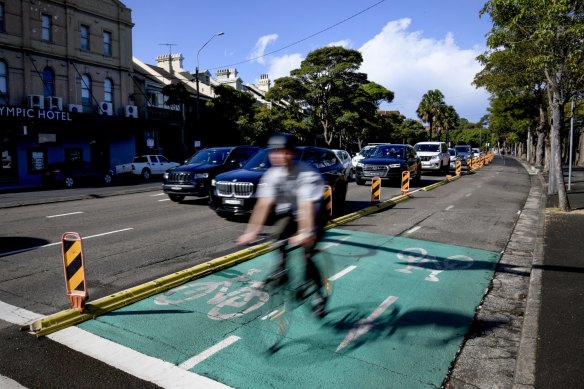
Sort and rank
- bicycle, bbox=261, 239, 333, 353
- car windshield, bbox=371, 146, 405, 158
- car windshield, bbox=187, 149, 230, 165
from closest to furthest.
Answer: bicycle, bbox=261, 239, 333, 353, car windshield, bbox=187, 149, 230, 165, car windshield, bbox=371, 146, 405, 158

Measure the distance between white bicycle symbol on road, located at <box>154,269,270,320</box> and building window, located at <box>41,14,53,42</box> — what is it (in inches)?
1188

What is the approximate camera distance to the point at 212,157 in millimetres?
15586

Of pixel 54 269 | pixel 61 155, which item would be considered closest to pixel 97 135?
pixel 61 155

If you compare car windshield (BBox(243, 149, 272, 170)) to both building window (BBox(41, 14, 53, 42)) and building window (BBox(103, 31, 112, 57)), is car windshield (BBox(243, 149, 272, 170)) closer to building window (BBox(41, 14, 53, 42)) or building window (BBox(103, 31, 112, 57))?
building window (BBox(41, 14, 53, 42))

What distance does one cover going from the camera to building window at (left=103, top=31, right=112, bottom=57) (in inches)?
1340

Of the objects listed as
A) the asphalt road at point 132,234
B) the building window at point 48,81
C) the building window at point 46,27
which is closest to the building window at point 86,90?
the building window at point 48,81

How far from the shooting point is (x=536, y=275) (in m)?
6.69

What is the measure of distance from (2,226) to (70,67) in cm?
2363

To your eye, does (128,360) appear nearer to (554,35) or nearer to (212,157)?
(212,157)

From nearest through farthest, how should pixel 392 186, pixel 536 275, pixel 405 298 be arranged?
pixel 405 298 < pixel 536 275 < pixel 392 186

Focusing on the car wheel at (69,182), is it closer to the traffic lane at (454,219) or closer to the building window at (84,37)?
the building window at (84,37)

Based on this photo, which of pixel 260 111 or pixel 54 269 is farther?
pixel 260 111

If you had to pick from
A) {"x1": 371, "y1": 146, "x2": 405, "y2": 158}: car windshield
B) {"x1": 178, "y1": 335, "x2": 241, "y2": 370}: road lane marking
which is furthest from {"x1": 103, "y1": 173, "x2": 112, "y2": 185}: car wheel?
{"x1": 178, "y1": 335, "x2": 241, "y2": 370}: road lane marking

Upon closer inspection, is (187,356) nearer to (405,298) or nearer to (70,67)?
(405,298)
